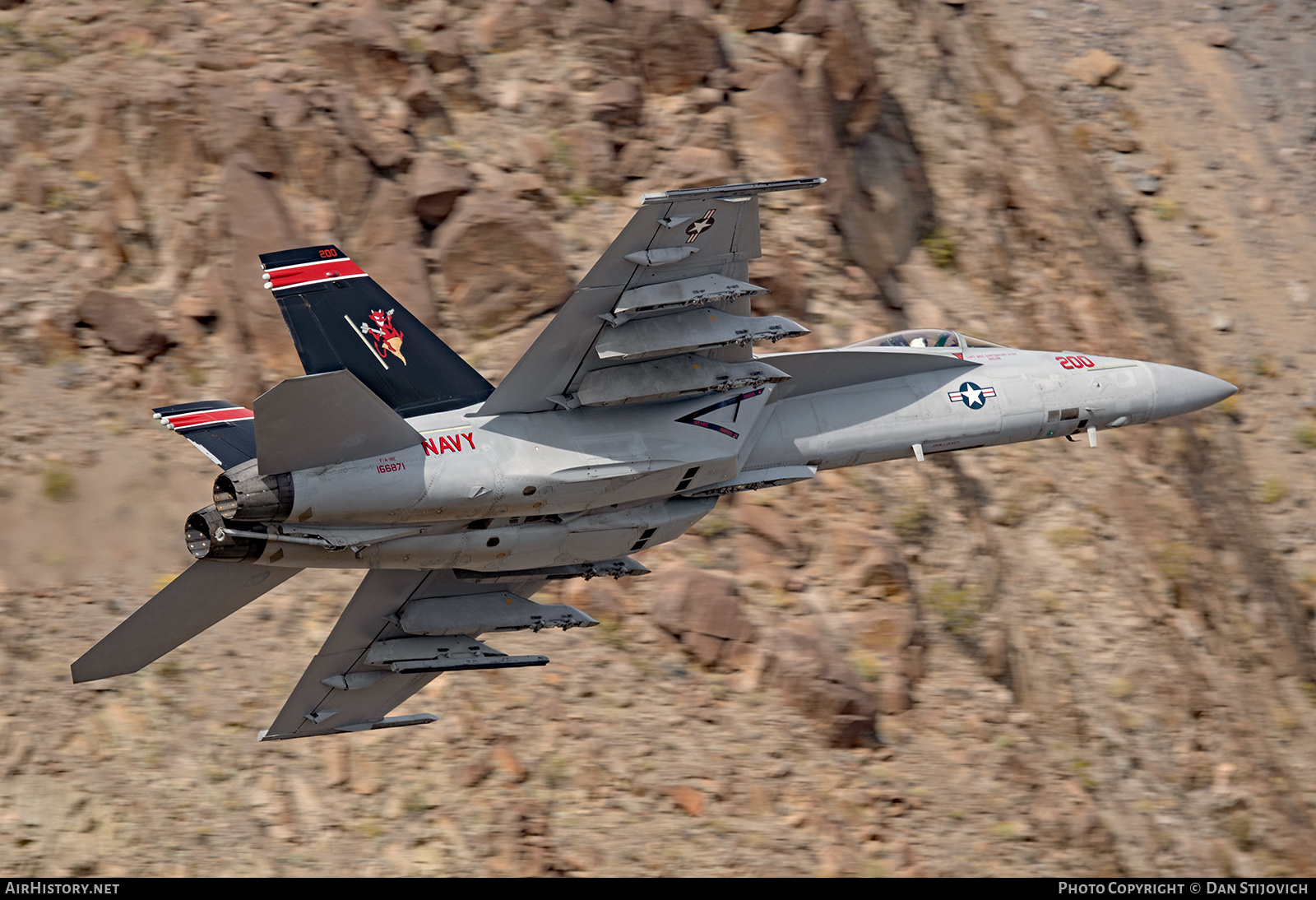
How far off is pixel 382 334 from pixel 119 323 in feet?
35.1

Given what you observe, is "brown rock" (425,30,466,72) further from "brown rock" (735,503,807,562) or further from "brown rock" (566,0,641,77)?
"brown rock" (735,503,807,562)

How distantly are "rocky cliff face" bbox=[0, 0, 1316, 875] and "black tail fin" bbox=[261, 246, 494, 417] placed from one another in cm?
781

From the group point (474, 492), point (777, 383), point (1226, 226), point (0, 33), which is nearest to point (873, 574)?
point (777, 383)

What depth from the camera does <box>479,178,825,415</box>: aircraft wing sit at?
15.1 metres

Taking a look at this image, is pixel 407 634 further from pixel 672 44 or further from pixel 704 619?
pixel 672 44

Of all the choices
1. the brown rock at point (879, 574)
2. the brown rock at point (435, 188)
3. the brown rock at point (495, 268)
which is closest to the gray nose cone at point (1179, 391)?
the brown rock at point (879, 574)

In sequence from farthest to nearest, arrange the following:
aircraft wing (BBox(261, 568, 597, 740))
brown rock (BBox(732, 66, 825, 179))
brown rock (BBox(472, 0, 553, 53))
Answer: brown rock (BBox(472, 0, 553, 53)) < brown rock (BBox(732, 66, 825, 179)) < aircraft wing (BBox(261, 568, 597, 740))

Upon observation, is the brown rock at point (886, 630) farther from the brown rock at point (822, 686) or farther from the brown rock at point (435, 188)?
the brown rock at point (435, 188)

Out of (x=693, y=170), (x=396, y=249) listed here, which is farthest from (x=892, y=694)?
(x=396, y=249)

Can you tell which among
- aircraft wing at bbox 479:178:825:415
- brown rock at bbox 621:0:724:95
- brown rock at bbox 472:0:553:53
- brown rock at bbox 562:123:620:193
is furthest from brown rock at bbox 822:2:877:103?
aircraft wing at bbox 479:178:825:415

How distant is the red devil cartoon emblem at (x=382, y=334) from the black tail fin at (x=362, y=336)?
10mm

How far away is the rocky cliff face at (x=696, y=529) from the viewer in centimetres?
2166

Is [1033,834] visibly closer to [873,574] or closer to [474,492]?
[873,574]

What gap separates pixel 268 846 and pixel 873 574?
12.2 meters
